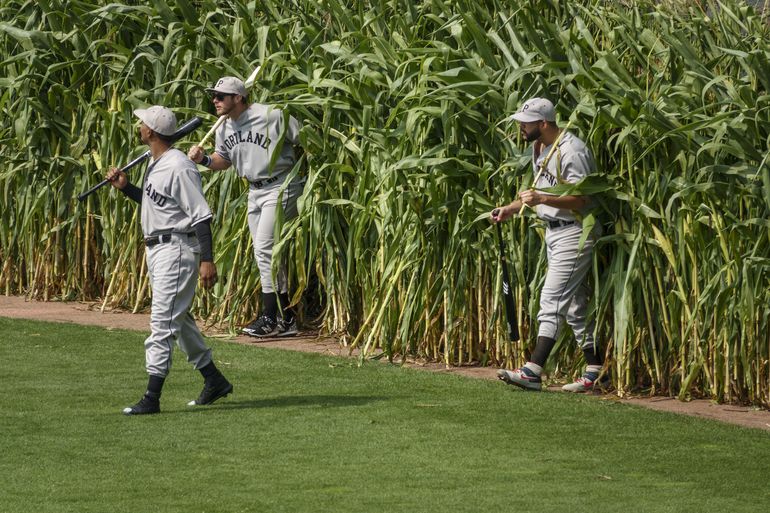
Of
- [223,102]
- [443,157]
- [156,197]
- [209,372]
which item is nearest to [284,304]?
[223,102]

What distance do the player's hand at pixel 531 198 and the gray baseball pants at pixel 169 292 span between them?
83.8 inches

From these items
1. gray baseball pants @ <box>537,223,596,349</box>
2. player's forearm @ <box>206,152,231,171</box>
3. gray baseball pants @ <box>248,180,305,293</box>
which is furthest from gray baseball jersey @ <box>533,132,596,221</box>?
player's forearm @ <box>206,152,231,171</box>

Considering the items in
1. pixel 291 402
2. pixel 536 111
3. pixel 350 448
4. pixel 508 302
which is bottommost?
pixel 350 448

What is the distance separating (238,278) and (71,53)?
9.90ft

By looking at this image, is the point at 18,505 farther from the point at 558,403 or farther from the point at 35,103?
the point at 35,103

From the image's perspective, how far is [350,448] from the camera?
25.6 ft

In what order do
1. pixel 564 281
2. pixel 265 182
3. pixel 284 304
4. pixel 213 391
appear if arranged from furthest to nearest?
pixel 284 304 < pixel 265 182 < pixel 564 281 < pixel 213 391

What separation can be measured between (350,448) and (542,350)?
2161 millimetres

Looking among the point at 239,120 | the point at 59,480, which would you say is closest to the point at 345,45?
the point at 239,120

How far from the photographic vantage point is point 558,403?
918 centimetres

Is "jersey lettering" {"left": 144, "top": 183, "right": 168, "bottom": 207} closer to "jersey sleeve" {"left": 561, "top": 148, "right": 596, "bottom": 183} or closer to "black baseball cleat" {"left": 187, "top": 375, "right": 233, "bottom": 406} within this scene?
"black baseball cleat" {"left": 187, "top": 375, "right": 233, "bottom": 406}

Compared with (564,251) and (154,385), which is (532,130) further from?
(154,385)

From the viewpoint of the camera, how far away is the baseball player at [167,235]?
8633 millimetres

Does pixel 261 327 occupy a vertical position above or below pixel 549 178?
below
